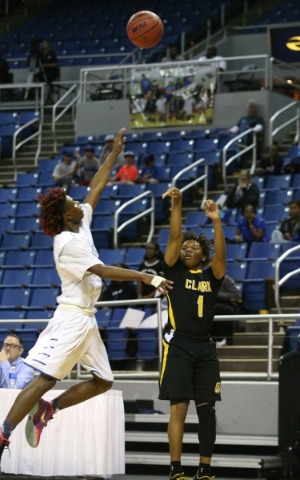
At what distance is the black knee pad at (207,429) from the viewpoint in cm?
721

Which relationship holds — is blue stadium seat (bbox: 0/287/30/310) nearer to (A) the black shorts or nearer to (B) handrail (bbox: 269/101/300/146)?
(B) handrail (bbox: 269/101/300/146)

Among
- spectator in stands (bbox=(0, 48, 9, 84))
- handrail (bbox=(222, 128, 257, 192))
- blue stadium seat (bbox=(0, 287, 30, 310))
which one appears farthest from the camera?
spectator in stands (bbox=(0, 48, 9, 84))

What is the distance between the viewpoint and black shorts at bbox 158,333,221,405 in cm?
722

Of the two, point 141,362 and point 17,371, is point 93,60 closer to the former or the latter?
point 141,362

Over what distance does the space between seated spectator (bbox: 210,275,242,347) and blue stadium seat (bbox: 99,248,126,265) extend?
2.63 m

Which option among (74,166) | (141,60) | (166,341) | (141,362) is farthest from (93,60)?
(166,341)

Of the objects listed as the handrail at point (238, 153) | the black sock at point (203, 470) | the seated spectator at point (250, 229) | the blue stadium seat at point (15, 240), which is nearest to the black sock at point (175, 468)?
the black sock at point (203, 470)

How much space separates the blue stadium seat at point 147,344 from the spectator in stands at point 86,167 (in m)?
5.21

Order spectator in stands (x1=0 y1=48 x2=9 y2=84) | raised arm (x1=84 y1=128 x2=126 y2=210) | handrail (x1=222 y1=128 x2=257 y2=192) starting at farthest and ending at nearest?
spectator in stands (x1=0 y1=48 x2=9 y2=84), handrail (x1=222 y1=128 x2=257 y2=192), raised arm (x1=84 y1=128 x2=126 y2=210)

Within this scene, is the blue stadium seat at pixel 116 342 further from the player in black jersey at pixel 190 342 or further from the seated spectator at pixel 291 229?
the player in black jersey at pixel 190 342

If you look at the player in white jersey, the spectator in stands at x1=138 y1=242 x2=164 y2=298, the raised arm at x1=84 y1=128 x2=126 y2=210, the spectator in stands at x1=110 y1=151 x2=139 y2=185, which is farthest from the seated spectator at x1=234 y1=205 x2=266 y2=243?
the player in white jersey

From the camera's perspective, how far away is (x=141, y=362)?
38.3ft

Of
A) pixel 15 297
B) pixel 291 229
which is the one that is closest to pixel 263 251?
pixel 291 229

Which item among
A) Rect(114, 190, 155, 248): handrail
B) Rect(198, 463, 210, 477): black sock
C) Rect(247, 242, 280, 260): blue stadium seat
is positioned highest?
Rect(114, 190, 155, 248): handrail
